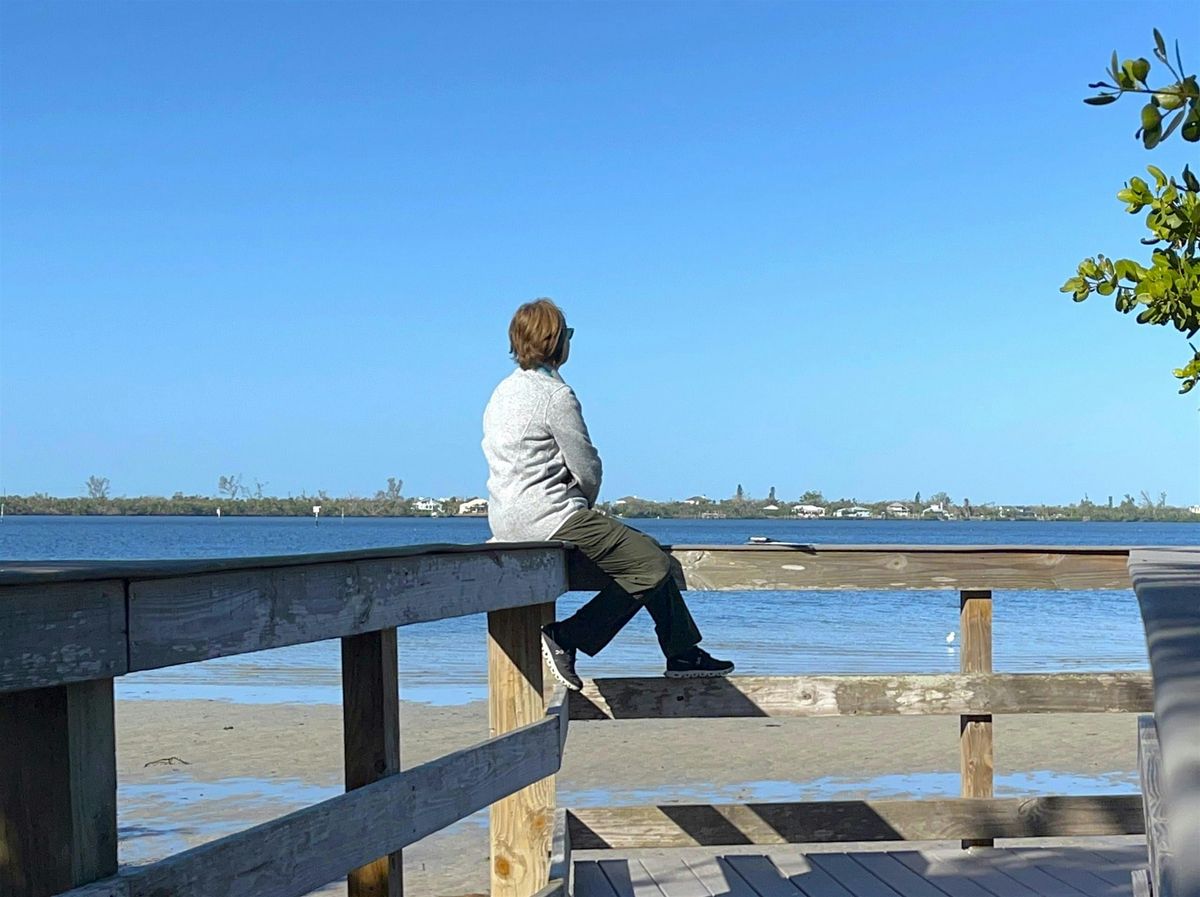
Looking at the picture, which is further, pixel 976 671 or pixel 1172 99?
pixel 976 671

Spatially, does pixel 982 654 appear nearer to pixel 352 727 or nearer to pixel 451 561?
pixel 451 561

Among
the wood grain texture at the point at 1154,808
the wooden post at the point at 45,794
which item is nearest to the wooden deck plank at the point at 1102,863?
the wood grain texture at the point at 1154,808

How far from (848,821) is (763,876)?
37cm

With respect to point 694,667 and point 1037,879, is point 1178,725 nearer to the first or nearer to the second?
point 694,667

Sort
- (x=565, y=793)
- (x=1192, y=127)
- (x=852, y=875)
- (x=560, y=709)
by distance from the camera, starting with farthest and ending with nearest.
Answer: (x=565, y=793) < (x=852, y=875) < (x=560, y=709) < (x=1192, y=127)

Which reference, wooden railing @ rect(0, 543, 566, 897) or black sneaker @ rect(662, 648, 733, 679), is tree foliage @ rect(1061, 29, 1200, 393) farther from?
black sneaker @ rect(662, 648, 733, 679)

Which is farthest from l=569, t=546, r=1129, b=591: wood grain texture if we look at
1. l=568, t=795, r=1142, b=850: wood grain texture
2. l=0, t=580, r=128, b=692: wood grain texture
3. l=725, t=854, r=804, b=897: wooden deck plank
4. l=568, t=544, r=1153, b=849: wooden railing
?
l=0, t=580, r=128, b=692: wood grain texture

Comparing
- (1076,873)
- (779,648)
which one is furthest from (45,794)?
(779,648)

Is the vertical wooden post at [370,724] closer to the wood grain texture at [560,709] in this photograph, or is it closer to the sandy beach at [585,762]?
the wood grain texture at [560,709]

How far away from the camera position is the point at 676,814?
4.27 metres

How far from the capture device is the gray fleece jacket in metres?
3.99

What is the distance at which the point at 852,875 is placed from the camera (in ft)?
14.7

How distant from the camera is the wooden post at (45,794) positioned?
4.69ft

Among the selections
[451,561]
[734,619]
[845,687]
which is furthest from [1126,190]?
[734,619]
